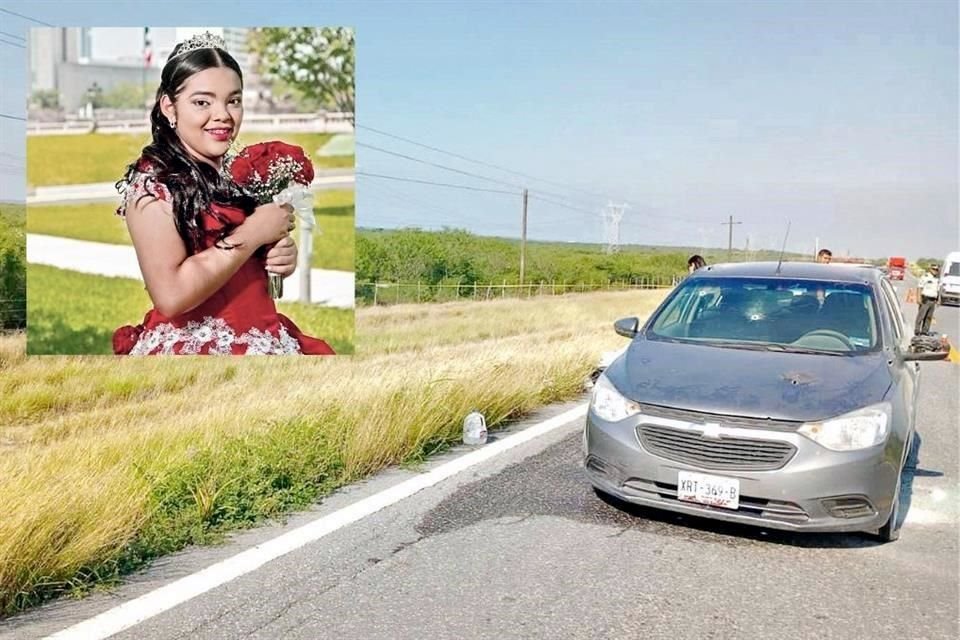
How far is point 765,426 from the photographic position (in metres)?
4.90

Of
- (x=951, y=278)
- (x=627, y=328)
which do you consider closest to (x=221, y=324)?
(x=627, y=328)

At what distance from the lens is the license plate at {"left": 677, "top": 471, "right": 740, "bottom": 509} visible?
492 centimetres

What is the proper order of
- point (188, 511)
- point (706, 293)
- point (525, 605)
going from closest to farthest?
1. point (525, 605)
2. point (188, 511)
3. point (706, 293)

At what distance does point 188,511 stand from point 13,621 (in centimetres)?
136

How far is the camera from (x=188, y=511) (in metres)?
5.15

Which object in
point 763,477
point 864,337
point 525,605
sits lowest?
point 525,605

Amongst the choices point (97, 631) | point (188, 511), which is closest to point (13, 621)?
point (97, 631)

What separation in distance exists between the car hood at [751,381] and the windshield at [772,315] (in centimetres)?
29

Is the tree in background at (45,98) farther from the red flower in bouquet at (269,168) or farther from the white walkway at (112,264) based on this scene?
the red flower in bouquet at (269,168)

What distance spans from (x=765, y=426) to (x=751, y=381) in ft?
1.54

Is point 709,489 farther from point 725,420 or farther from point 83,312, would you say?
point 83,312

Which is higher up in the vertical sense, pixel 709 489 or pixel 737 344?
pixel 737 344

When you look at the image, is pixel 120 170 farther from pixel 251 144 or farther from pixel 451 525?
pixel 451 525

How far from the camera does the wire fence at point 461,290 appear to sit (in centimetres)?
2461
